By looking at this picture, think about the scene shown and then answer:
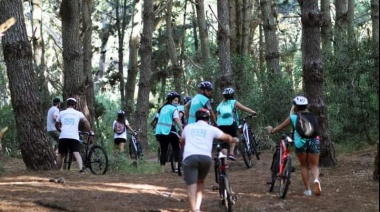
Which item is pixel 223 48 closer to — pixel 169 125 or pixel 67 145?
pixel 169 125

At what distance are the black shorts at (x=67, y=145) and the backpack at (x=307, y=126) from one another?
5.87 metres

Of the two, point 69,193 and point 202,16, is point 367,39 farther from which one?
point 202,16

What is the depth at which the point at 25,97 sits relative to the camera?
13.7m

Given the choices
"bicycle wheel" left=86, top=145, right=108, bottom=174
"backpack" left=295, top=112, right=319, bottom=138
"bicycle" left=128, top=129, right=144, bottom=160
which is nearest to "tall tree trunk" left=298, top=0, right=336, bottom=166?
"backpack" left=295, top=112, right=319, bottom=138

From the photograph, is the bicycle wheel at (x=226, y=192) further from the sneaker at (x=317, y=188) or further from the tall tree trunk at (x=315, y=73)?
the tall tree trunk at (x=315, y=73)

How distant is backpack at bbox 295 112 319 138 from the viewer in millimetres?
9906

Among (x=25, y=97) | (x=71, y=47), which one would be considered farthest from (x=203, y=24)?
(x=25, y=97)

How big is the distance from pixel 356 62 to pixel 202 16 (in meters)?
11.7

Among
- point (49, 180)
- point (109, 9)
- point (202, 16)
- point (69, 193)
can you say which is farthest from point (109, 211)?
point (109, 9)

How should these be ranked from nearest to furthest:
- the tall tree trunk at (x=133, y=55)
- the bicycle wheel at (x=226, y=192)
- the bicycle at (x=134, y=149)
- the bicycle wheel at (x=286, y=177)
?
the bicycle wheel at (x=226, y=192)
the bicycle wheel at (x=286, y=177)
the bicycle at (x=134, y=149)
the tall tree trunk at (x=133, y=55)

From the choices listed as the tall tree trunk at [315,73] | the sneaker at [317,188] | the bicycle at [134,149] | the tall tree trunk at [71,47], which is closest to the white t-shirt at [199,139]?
the sneaker at [317,188]

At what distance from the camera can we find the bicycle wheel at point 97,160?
14.2m

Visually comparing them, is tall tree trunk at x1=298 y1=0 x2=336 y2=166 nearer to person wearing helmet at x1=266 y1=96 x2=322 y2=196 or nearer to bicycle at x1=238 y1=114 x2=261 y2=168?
bicycle at x1=238 y1=114 x2=261 y2=168

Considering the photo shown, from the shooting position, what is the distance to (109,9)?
5216 centimetres
